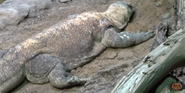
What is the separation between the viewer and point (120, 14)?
13.8 feet

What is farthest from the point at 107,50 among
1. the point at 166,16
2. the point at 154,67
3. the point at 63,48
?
the point at 154,67

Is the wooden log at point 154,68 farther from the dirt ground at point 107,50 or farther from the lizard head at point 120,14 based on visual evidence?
the lizard head at point 120,14

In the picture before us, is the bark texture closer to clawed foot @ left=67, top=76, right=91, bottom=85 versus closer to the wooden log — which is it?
the wooden log

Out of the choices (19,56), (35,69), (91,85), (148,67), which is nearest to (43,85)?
(35,69)

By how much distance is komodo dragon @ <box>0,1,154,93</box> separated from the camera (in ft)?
10.6

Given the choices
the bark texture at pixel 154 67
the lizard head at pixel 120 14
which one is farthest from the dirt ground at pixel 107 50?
the bark texture at pixel 154 67

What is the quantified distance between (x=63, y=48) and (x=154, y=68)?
158 centimetres

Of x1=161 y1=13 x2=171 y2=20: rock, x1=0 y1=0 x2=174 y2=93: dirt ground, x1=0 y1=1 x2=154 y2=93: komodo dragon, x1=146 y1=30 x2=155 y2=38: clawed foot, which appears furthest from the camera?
x1=161 y1=13 x2=171 y2=20: rock

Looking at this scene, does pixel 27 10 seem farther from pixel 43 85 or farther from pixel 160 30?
pixel 160 30

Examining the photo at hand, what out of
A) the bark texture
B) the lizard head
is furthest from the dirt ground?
the bark texture

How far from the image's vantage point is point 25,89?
3238 mm

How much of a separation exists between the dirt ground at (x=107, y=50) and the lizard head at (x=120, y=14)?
11cm

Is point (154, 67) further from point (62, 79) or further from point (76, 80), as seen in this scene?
point (62, 79)

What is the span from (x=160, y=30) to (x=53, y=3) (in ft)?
8.72
